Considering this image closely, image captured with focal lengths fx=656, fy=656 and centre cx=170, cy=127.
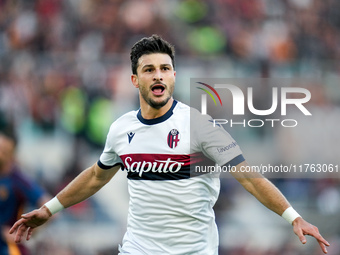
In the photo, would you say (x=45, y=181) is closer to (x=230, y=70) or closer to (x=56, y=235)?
(x=56, y=235)

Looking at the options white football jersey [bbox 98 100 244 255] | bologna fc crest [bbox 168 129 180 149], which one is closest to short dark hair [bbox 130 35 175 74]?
white football jersey [bbox 98 100 244 255]

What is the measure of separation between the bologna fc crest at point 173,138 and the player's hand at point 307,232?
1092 millimetres

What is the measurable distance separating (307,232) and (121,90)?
25.4 feet

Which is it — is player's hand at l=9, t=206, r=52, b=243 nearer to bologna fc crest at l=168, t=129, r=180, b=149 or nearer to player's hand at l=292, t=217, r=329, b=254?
bologna fc crest at l=168, t=129, r=180, b=149

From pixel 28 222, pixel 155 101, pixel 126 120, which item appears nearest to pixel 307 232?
pixel 155 101

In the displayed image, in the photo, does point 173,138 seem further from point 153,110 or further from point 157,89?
point 157,89

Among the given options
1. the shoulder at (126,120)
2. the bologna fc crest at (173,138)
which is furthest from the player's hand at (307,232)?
the shoulder at (126,120)

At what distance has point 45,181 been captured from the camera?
11148 millimetres

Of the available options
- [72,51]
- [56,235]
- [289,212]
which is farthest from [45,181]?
[289,212]

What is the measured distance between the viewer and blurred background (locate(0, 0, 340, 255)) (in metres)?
11.0

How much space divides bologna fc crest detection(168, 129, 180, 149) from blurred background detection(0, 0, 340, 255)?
5.82 metres

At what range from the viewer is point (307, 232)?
4.48 m

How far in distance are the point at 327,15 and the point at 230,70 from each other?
12.3 ft

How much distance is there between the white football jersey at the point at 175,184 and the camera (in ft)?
16.4
